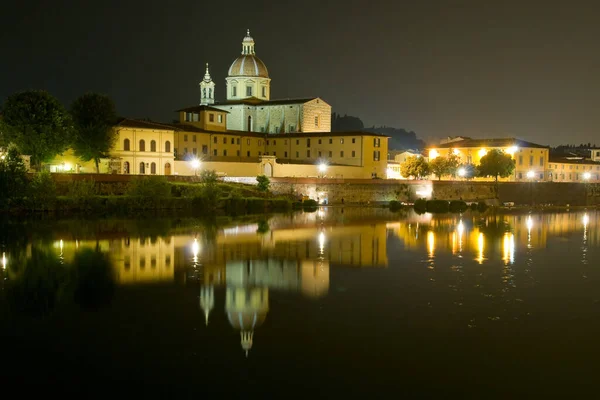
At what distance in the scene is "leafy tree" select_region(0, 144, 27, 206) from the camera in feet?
135

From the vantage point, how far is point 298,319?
14.3m

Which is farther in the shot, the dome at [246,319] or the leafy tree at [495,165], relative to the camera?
the leafy tree at [495,165]

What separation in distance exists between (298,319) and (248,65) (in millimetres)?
65873

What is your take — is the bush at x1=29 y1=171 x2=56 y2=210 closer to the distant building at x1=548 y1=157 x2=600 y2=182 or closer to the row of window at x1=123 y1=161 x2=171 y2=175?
the row of window at x1=123 y1=161 x2=171 y2=175

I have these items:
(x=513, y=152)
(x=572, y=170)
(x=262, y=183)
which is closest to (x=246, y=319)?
(x=262, y=183)

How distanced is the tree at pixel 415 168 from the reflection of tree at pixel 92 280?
48305mm

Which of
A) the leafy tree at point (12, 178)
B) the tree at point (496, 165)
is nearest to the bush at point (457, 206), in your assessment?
the tree at point (496, 165)

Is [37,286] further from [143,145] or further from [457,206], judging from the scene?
[457,206]

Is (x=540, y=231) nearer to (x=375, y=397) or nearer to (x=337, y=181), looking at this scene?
(x=337, y=181)

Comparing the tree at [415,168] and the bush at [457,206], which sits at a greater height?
the tree at [415,168]

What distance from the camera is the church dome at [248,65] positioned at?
77.4m

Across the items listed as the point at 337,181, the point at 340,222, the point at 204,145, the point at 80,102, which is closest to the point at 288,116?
the point at 204,145

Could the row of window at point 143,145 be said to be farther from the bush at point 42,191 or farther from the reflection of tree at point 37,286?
the reflection of tree at point 37,286

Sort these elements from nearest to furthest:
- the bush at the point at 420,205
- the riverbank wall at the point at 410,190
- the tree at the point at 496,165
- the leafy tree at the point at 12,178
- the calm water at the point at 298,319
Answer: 1. the calm water at the point at 298,319
2. the leafy tree at the point at 12,178
3. the riverbank wall at the point at 410,190
4. the bush at the point at 420,205
5. the tree at the point at 496,165
